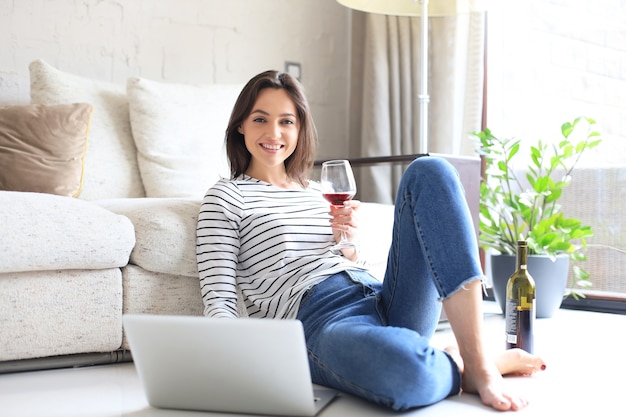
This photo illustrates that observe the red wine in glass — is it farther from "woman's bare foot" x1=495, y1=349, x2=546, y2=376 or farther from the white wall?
the white wall

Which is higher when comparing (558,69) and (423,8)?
(423,8)

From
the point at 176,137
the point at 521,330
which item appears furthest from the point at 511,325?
the point at 176,137

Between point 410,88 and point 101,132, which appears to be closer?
point 101,132

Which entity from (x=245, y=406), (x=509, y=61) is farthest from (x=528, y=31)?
(x=245, y=406)

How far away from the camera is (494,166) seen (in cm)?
331

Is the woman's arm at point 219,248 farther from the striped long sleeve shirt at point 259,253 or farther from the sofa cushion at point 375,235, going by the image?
the sofa cushion at point 375,235

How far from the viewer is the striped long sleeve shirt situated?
5.65ft

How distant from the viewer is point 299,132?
2000 mm

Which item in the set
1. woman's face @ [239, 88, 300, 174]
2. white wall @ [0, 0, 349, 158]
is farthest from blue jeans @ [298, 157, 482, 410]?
white wall @ [0, 0, 349, 158]

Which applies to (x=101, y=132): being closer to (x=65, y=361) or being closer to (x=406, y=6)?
(x=65, y=361)

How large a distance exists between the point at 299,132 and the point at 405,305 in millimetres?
590

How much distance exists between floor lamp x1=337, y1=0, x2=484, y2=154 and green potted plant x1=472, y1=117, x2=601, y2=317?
0.94 feet

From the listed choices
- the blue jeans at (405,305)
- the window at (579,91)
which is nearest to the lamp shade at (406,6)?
the window at (579,91)

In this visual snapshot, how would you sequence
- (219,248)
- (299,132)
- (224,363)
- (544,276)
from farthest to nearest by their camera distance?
(544,276), (299,132), (219,248), (224,363)
